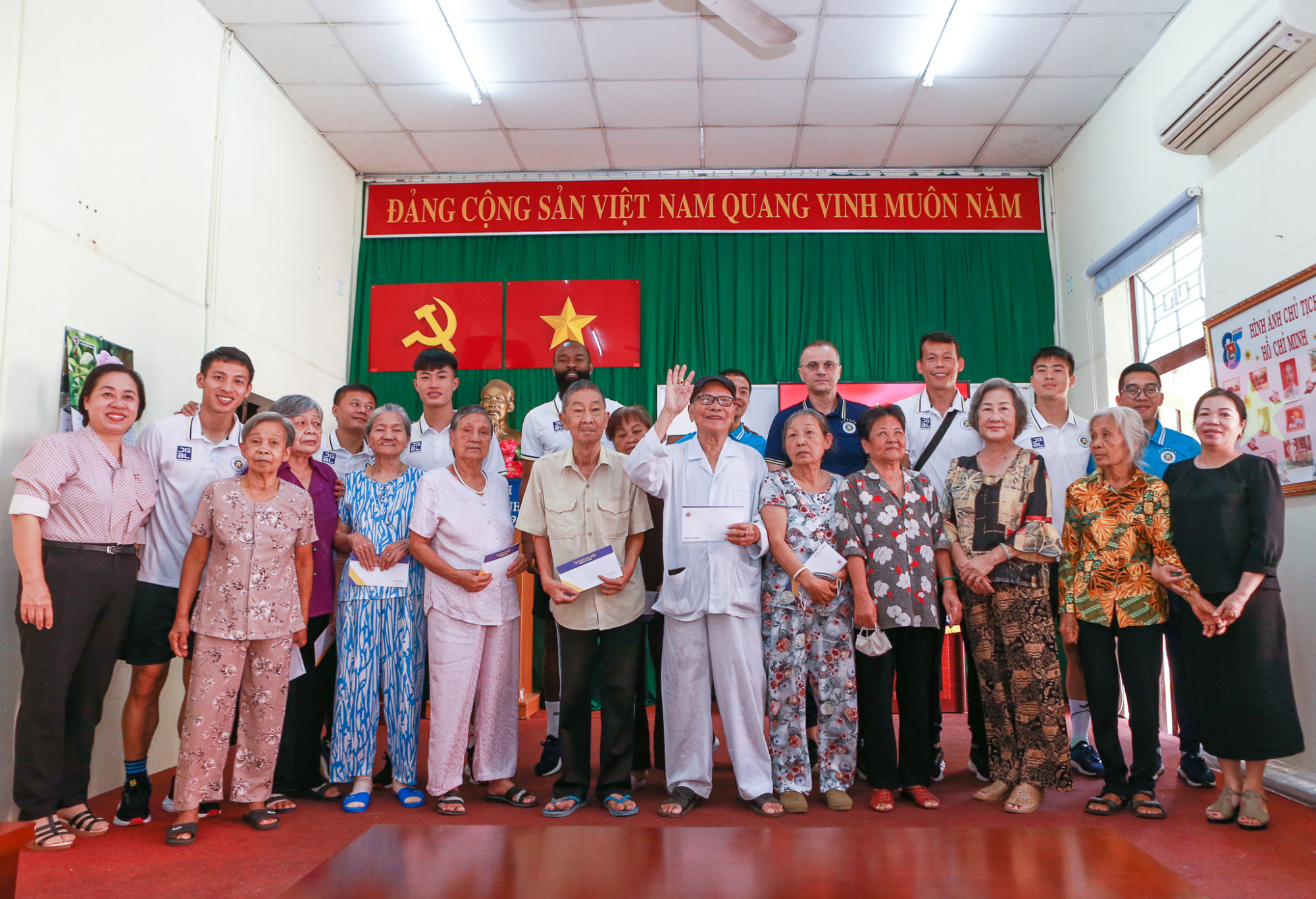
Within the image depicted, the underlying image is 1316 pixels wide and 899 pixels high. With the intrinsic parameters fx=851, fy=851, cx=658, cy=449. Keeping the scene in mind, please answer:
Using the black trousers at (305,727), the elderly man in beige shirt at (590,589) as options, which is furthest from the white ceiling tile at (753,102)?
the black trousers at (305,727)

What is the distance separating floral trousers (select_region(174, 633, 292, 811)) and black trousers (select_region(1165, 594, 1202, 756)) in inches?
133

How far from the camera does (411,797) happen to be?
3.16 meters

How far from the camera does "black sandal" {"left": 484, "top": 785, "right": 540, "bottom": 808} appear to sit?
318cm

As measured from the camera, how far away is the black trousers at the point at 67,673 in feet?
8.96

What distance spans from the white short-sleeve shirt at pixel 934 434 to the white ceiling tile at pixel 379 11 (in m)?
3.22

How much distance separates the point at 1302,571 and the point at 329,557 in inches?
152

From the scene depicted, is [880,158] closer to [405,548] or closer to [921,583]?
[921,583]

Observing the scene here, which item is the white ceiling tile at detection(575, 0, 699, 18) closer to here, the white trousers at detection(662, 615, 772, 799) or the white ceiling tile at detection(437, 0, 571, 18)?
the white ceiling tile at detection(437, 0, 571, 18)

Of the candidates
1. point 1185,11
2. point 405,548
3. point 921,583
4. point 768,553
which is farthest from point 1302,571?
point 405,548

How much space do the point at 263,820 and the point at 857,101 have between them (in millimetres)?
4912

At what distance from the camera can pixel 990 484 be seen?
3170 millimetres

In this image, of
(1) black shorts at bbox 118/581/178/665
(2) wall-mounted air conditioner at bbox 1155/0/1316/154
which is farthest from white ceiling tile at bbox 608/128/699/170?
(1) black shorts at bbox 118/581/178/665

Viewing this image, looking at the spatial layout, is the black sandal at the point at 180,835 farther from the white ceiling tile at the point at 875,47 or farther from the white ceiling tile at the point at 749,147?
the white ceiling tile at the point at 749,147

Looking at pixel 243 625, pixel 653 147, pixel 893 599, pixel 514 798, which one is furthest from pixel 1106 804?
pixel 653 147
